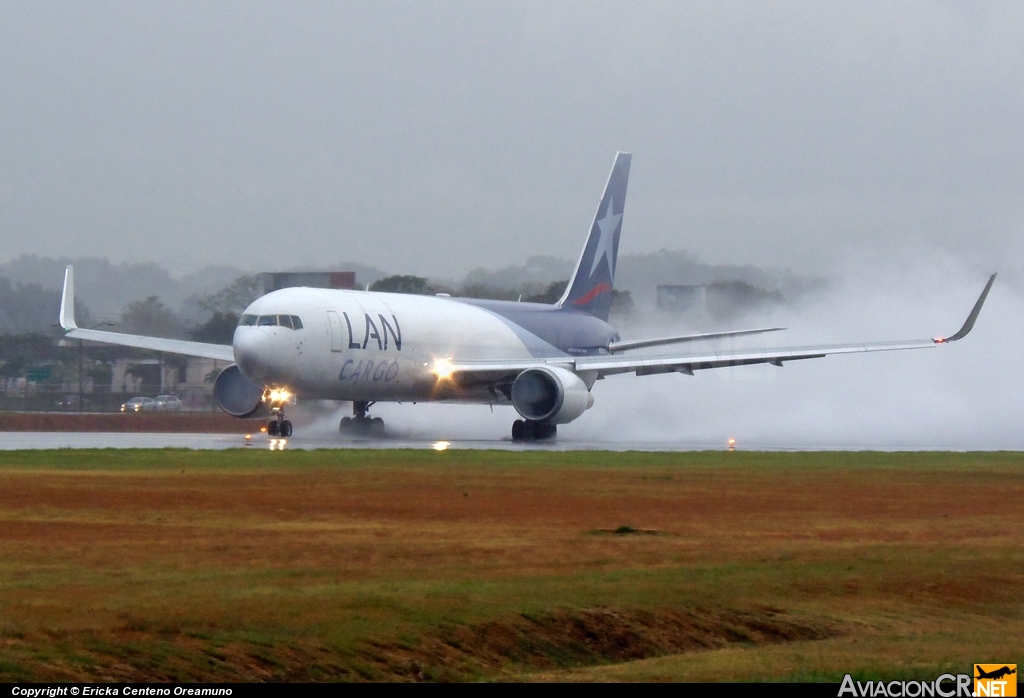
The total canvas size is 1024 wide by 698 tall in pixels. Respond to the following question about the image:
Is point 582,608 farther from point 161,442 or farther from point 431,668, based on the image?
point 161,442

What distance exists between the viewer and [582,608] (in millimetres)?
12789

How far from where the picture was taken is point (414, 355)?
41.0 metres

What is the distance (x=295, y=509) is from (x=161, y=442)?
17.4 meters

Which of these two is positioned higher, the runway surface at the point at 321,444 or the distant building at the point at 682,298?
the distant building at the point at 682,298


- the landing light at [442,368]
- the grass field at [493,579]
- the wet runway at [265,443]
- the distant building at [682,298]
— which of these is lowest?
the grass field at [493,579]

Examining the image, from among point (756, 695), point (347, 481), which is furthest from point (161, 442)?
point (756, 695)

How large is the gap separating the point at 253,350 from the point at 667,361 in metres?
12.0

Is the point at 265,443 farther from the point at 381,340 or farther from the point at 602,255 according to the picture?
the point at 602,255

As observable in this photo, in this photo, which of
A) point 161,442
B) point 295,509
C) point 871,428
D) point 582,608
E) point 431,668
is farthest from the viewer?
point 871,428

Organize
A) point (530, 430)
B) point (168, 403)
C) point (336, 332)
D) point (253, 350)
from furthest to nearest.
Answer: point (168, 403) → point (530, 430) → point (336, 332) → point (253, 350)

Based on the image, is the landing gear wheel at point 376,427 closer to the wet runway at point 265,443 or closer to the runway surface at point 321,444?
the runway surface at point 321,444

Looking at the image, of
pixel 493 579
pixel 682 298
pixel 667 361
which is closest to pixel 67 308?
pixel 667 361

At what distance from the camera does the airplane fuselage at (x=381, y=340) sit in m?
36.9

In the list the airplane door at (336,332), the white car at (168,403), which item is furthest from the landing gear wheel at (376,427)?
the white car at (168,403)
